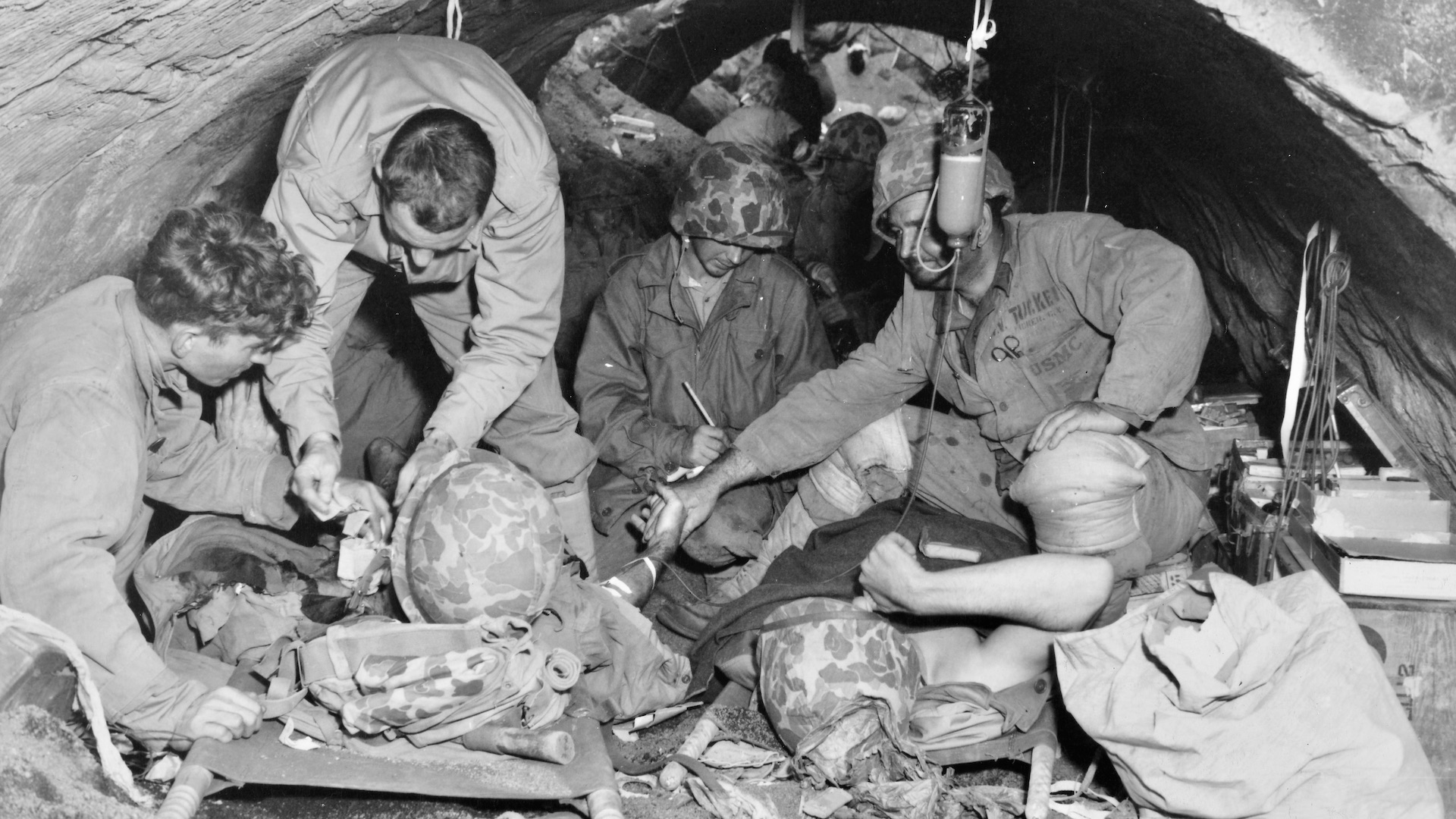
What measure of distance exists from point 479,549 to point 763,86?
776 centimetres

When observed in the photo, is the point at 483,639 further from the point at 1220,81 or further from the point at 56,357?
the point at 1220,81

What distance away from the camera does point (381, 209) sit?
13.4 ft

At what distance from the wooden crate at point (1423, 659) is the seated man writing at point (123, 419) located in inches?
128

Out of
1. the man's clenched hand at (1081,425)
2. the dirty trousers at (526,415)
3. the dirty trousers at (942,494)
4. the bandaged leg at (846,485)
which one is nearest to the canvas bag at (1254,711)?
the man's clenched hand at (1081,425)

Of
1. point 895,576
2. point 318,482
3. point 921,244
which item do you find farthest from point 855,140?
point 318,482

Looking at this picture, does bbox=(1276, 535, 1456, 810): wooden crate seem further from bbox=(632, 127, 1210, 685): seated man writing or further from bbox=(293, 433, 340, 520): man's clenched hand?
bbox=(293, 433, 340, 520): man's clenched hand

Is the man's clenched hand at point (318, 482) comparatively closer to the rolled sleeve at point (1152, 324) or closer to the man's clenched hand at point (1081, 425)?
the man's clenched hand at point (1081, 425)

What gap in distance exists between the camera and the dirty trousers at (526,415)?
15.7 ft

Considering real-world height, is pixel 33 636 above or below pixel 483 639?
above

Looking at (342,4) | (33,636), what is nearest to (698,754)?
(33,636)

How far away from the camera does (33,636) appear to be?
111 inches

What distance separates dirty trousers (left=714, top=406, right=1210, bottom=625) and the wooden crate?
0.75m

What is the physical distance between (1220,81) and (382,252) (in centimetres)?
326

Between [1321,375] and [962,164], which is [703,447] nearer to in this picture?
[962,164]
